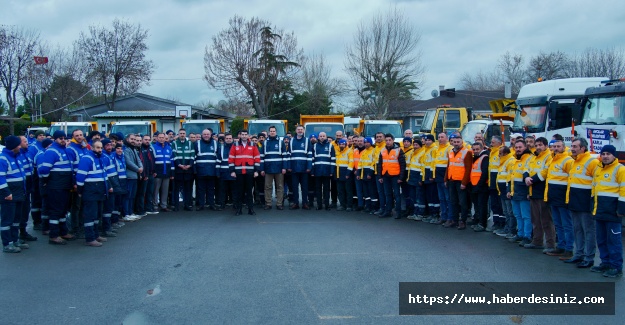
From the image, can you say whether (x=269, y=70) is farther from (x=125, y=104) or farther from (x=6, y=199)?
(x=6, y=199)

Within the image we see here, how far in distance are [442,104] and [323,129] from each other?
38848mm

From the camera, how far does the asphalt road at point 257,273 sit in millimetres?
6383

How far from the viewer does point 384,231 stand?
11680mm

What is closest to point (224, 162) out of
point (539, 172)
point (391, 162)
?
point (391, 162)

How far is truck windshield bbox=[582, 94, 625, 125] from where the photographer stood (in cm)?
1374

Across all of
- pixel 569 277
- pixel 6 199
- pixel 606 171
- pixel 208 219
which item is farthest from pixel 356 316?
pixel 208 219

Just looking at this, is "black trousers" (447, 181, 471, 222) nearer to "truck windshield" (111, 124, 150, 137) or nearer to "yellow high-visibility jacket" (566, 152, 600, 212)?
"yellow high-visibility jacket" (566, 152, 600, 212)

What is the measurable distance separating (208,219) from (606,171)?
8.66 meters

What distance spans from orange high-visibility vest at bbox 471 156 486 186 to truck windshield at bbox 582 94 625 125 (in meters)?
4.54

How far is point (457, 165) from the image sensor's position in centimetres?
1195

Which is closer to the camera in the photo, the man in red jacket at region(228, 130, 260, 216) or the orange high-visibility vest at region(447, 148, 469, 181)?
the orange high-visibility vest at region(447, 148, 469, 181)

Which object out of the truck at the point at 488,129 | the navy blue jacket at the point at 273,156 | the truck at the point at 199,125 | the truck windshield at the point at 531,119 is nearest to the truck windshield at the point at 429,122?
the truck at the point at 488,129

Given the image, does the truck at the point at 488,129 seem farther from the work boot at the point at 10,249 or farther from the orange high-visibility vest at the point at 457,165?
the work boot at the point at 10,249

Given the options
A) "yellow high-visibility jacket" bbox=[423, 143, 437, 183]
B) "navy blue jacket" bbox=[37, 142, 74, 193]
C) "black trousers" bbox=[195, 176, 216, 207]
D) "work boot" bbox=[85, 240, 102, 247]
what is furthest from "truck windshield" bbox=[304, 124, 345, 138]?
"work boot" bbox=[85, 240, 102, 247]
